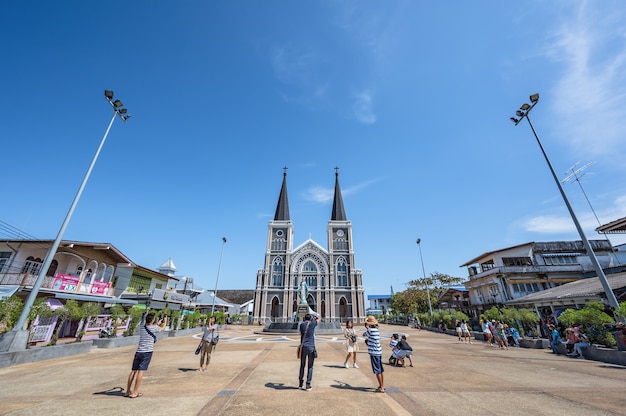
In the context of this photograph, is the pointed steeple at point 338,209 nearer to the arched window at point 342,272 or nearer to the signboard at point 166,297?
the arched window at point 342,272

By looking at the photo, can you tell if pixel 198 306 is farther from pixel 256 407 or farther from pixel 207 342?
pixel 256 407

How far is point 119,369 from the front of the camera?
8430 millimetres

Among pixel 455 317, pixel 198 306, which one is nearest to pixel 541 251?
pixel 455 317

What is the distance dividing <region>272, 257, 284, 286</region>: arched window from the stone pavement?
1577 inches

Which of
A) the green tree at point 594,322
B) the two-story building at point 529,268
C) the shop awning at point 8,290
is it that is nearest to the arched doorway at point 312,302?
the two-story building at point 529,268

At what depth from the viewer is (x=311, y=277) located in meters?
49.0

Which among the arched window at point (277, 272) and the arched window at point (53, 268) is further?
the arched window at point (277, 272)

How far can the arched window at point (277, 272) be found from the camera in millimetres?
48344

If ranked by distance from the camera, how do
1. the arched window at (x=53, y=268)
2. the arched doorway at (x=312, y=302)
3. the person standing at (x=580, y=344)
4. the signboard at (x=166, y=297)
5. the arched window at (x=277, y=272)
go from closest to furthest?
1. the person standing at (x=580, y=344)
2. the arched window at (x=53, y=268)
3. the signboard at (x=166, y=297)
4. the arched doorway at (x=312, y=302)
5. the arched window at (x=277, y=272)

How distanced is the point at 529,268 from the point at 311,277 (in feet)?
106

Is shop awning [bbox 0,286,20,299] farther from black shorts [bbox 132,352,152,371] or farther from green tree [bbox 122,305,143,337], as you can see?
black shorts [bbox 132,352,152,371]

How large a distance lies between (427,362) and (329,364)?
12.5 ft

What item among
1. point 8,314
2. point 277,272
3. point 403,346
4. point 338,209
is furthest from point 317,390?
point 338,209

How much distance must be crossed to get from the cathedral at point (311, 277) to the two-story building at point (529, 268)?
1951 centimetres
